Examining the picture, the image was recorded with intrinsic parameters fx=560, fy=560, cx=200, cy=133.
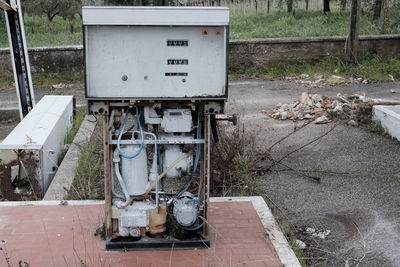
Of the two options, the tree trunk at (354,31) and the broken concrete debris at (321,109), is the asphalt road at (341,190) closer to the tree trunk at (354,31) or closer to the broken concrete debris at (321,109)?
the broken concrete debris at (321,109)

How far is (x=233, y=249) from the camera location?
193 inches

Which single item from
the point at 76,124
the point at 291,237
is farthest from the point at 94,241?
the point at 76,124

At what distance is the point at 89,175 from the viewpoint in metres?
6.81

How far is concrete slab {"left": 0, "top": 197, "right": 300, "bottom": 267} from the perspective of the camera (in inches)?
184

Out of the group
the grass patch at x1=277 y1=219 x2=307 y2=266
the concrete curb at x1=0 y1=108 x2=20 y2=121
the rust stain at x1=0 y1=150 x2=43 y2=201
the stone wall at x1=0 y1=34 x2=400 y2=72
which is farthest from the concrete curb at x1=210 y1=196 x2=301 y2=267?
the stone wall at x1=0 y1=34 x2=400 y2=72

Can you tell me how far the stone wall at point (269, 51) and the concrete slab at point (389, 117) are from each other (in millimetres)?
6269

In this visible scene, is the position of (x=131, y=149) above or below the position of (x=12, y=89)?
above

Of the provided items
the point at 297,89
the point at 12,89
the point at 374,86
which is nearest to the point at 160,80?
the point at 297,89

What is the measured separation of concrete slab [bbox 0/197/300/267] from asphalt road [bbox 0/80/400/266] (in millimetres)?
534

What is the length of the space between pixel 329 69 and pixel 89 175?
999 centimetres

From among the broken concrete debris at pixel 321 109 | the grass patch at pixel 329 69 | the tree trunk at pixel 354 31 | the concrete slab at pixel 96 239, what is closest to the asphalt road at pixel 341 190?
the broken concrete debris at pixel 321 109

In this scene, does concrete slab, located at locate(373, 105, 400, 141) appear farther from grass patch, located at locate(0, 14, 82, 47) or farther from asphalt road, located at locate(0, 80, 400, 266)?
grass patch, located at locate(0, 14, 82, 47)

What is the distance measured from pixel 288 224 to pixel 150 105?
2.16 metres

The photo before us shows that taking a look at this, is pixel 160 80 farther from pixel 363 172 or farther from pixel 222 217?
pixel 363 172
